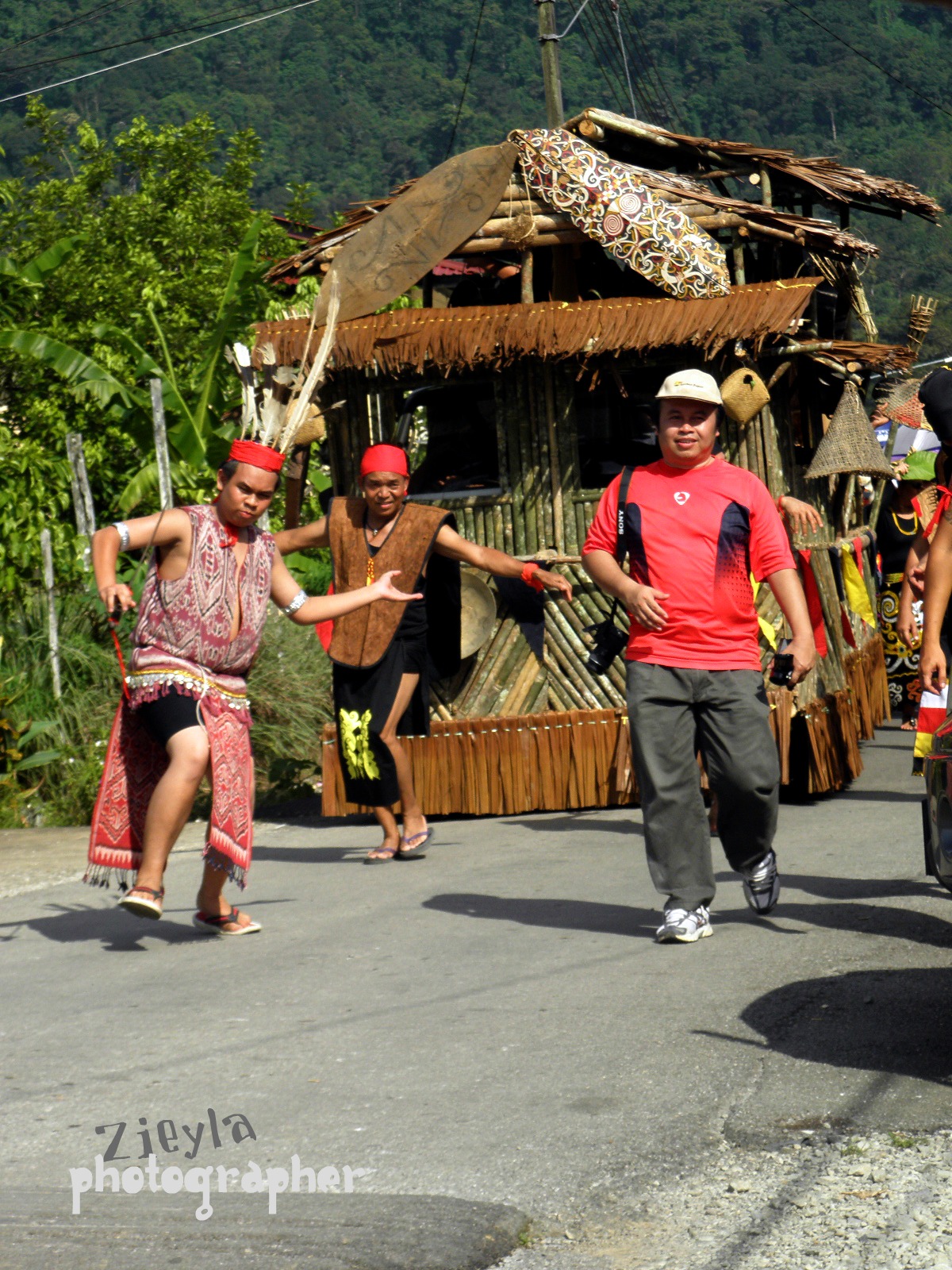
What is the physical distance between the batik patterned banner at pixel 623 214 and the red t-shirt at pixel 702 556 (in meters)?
3.62

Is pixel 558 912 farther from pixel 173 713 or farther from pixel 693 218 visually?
pixel 693 218

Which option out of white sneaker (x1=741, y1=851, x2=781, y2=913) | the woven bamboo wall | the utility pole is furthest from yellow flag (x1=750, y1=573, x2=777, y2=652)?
the utility pole

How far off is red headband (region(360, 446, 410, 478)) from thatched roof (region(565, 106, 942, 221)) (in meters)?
3.14

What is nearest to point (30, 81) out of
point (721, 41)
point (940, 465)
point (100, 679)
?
point (721, 41)

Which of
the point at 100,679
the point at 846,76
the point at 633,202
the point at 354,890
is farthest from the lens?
the point at 846,76

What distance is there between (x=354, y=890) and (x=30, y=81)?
3492 inches

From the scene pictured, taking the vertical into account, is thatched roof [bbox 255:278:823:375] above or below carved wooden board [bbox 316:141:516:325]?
below

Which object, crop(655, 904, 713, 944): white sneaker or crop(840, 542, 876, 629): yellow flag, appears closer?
crop(655, 904, 713, 944): white sneaker

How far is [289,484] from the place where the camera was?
1076cm

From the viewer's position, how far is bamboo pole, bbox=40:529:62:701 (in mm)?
12047

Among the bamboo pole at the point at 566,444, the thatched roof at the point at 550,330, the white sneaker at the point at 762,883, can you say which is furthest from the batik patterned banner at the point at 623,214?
the white sneaker at the point at 762,883

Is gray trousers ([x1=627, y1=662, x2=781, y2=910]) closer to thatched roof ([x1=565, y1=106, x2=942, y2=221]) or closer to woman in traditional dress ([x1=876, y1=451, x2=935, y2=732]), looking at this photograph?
thatched roof ([x1=565, y1=106, x2=942, y2=221])

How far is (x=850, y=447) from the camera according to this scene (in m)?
10.8

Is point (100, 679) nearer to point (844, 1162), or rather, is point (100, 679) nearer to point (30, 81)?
point (844, 1162)
